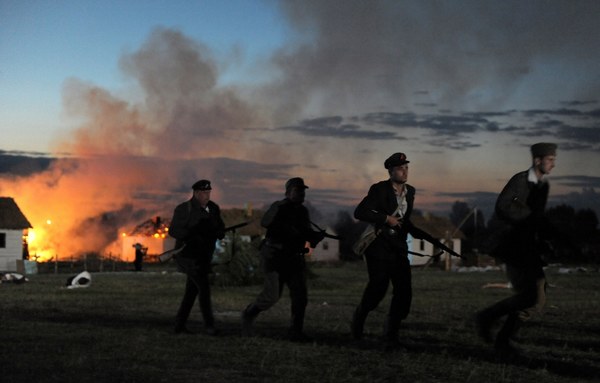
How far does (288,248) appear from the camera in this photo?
484 inches

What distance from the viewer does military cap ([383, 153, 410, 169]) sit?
36.5 ft

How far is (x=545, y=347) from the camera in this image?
1206 centimetres

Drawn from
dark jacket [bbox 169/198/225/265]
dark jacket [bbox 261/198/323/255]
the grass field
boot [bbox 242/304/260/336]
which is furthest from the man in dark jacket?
dark jacket [bbox 169/198/225/265]

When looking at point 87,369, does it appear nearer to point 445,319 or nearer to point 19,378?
point 19,378

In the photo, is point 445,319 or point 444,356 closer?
point 444,356

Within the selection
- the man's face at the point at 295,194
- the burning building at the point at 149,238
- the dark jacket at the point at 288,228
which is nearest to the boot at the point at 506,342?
the dark jacket at the point at 288,228

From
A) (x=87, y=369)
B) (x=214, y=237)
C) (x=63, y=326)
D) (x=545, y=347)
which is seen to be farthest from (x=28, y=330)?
(x=545, y=347)

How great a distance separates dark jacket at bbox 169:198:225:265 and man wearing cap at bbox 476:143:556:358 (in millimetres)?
3988

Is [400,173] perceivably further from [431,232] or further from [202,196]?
[431,232]

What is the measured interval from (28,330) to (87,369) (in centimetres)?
456

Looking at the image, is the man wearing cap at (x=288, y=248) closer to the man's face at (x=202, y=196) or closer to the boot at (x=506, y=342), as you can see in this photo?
the man's face at (x=202, y=196)

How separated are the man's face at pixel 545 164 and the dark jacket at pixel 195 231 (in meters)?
4.29

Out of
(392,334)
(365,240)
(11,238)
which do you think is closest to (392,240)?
(365,240)

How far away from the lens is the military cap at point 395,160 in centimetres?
1112
